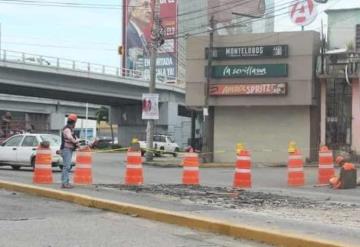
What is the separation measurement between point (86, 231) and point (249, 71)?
24.7 m

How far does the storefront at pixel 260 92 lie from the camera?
33.1m

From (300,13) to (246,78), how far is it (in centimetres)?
682

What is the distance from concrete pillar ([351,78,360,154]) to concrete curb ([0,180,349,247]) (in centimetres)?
2074

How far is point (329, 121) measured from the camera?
33.5 metres

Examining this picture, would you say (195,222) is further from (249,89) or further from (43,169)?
(249,89)

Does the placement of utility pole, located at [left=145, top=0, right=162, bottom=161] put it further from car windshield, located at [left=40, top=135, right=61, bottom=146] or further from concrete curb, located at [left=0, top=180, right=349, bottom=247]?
→ concrete curb, located at [left=0, top=180, right=349, bottom=247]

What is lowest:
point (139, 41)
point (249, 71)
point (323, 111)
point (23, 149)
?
point (23, 149)

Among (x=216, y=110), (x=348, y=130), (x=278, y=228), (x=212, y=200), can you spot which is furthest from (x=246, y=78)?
(x=278, y=228)

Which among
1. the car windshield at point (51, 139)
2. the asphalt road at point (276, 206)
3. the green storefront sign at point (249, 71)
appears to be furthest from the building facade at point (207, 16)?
the asphalt road at point (276, 206)

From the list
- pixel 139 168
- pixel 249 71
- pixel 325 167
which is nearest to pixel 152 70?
pixel 249 71

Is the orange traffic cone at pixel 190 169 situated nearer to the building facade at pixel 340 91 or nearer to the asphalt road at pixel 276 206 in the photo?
the asphalt road at pixel 276 206

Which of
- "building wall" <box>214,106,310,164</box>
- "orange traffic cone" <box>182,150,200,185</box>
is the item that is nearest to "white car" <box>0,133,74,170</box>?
"orange traffic cone" <box>182,150,200,185</box>

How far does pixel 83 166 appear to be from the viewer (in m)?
17.5

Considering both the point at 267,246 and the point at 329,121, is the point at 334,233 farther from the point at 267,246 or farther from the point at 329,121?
the point at 329,121
